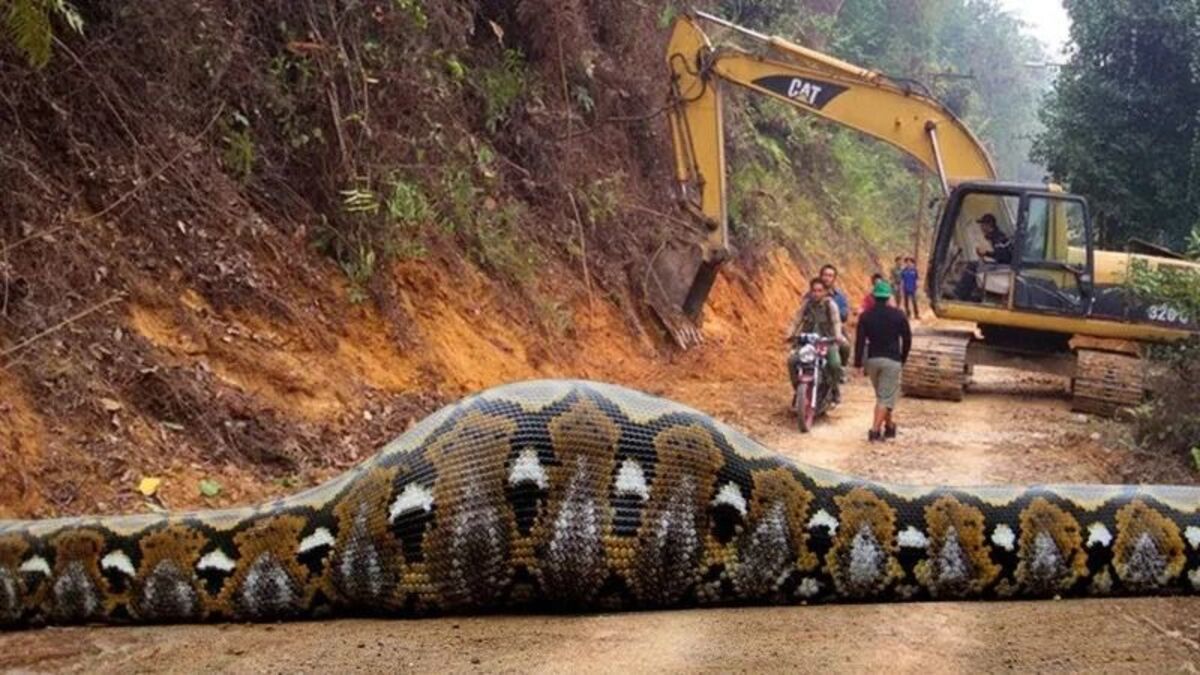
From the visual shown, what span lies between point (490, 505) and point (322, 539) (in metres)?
0.88

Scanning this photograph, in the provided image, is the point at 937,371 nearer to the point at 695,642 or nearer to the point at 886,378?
the point at 886,378

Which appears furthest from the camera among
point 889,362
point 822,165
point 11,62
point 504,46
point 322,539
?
point 822,165

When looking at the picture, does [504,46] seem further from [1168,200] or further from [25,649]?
[1168,200]

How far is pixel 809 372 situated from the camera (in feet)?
48.1

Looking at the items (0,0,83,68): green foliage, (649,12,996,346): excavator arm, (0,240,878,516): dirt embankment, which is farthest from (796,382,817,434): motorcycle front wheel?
(0,0,83,68): green foliage

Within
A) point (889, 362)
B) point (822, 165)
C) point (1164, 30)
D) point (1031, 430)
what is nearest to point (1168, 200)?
point (1164, 30)

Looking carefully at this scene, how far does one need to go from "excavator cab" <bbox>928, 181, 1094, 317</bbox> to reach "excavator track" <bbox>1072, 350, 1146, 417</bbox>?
0.86m

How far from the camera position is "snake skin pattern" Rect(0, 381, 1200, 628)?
605 centimetres

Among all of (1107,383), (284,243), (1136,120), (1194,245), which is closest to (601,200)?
(1107,383)

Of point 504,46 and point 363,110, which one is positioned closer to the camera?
point 363,110

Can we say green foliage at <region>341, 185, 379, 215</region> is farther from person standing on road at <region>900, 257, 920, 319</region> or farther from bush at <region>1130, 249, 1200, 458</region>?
Result: person standing on road at <region>900, 257, 920, 319</region>

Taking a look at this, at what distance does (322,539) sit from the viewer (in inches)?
240

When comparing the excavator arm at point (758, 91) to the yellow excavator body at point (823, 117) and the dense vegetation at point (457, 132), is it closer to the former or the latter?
the yellow excavator body at point (823, 117)

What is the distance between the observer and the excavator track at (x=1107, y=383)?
16.4 meters
